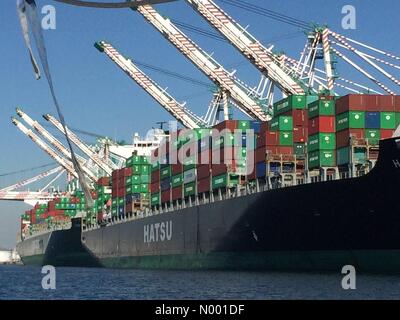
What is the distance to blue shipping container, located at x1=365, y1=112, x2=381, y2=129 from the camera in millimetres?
40875

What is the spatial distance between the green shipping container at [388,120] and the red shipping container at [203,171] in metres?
16.5

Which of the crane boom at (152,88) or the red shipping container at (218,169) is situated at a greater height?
the crane boom at (152,88)

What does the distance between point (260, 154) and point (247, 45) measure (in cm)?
1175

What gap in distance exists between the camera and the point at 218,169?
53750 mm

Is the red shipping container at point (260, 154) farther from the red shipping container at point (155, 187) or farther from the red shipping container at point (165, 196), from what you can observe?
the red shipping container at point (155, 187)

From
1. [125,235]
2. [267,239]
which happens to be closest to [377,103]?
[267,239]

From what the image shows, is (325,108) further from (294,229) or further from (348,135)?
(294,229)

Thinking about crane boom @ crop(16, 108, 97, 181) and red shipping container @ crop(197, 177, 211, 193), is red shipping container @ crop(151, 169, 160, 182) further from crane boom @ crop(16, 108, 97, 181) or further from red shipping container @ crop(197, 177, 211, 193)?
crane boom @ crop(16, 108, 97, 181)

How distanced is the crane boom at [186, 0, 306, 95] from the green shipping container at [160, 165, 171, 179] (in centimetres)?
1272

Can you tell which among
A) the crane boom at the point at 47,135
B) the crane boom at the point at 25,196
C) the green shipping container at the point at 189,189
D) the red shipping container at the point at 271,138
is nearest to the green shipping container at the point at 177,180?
the green shipping container at the point at 189,189

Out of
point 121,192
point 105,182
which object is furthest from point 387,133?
point 105,182

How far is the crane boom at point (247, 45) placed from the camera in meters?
55.3

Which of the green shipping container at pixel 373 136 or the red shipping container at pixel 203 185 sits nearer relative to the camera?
the green shipping container at pixel 373 136

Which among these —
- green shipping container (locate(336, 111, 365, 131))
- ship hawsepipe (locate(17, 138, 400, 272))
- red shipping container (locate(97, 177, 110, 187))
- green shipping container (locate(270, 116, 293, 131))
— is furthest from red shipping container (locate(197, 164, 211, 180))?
red shipping container (locate(97, 177, 110, 187))
